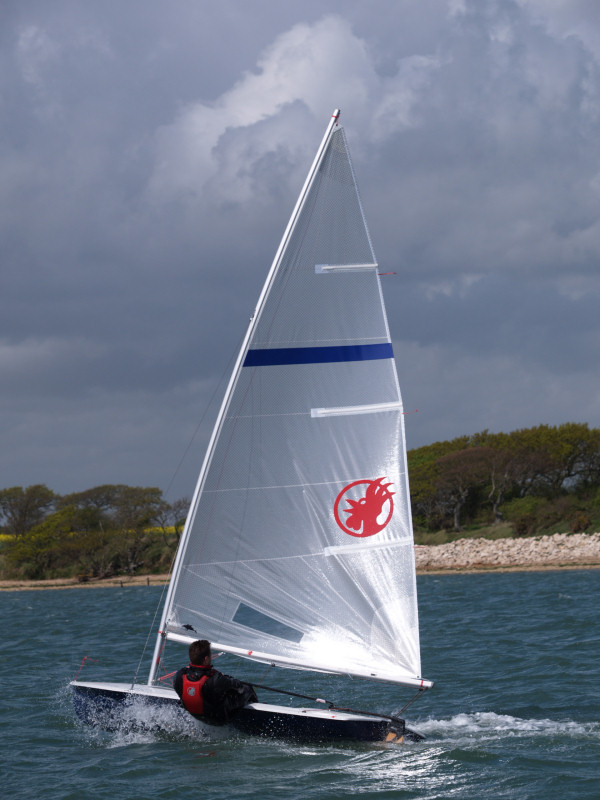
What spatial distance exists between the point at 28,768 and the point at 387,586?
15.3 feet

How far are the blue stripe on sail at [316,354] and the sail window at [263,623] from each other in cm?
295

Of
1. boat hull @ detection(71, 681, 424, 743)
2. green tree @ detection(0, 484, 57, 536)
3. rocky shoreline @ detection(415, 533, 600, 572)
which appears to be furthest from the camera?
green tree @ detection(0, 484, 57, 536)

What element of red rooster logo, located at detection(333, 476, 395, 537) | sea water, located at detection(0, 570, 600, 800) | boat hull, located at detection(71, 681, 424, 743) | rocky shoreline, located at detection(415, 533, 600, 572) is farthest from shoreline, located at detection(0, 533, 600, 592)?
boat hull, located at detection(71, 681, 424, 743)

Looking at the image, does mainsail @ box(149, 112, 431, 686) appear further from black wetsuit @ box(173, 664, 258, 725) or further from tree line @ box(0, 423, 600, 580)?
tree line @ box(0, 423, 600, 580)

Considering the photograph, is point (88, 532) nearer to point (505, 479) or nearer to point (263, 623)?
point (505, 479)

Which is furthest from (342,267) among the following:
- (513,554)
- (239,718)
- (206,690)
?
(513,554)

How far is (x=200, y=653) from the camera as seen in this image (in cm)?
1044

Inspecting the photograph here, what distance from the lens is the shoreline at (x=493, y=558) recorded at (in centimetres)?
4806

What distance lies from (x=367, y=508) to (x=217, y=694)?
278cm

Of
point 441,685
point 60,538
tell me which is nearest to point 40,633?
point 441,685

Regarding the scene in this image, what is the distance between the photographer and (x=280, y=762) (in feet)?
33.1

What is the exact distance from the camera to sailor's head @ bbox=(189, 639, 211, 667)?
1043 cm

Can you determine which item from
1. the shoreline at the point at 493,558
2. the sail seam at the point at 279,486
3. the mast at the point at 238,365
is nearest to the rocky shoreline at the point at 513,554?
the shoreline at the point at 493,558

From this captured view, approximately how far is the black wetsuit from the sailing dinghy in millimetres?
304
